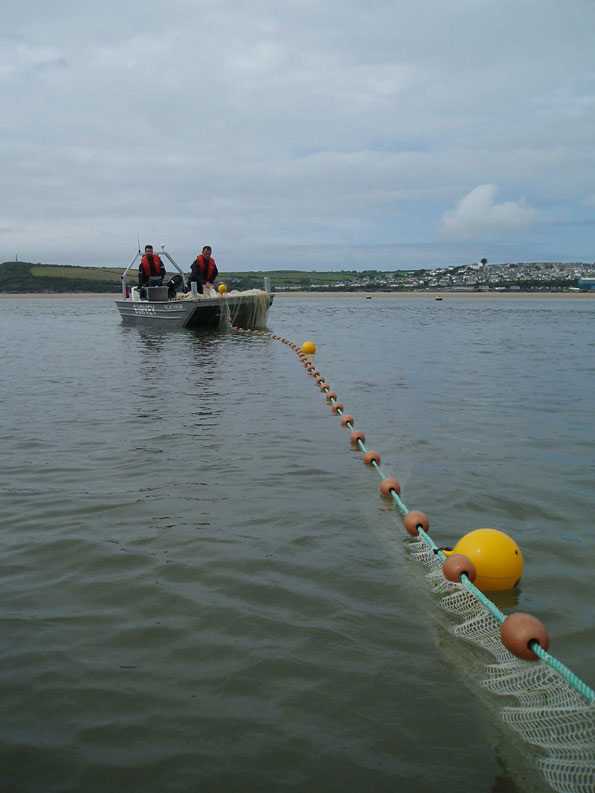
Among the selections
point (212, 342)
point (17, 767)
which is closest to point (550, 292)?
point (212, 342)

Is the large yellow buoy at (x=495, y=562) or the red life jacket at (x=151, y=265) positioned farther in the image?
the red life jacket at (x=151, y=265)

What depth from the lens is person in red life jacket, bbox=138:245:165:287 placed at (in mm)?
22328

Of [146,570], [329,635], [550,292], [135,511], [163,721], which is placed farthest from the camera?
[550,292]

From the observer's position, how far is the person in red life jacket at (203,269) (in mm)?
21891

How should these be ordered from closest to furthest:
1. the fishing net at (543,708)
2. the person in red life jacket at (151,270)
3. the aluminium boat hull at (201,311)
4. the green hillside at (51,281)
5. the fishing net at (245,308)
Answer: the fishing net at (543,708), the aluminium boat hull at (201,311), the person in red life jacket at (151,270), the fishing net at (245,308), the green hillside at (51,281)

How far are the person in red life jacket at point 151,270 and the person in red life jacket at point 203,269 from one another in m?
1.34

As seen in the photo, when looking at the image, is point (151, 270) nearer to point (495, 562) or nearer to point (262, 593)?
point (262, 593)

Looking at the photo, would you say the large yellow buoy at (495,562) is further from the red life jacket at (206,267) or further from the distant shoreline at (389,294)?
the distant shoreline at (389,294)

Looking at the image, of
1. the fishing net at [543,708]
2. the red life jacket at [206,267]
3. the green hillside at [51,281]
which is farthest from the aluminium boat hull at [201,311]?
the green hillside at [51,281]

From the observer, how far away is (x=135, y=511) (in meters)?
5.12

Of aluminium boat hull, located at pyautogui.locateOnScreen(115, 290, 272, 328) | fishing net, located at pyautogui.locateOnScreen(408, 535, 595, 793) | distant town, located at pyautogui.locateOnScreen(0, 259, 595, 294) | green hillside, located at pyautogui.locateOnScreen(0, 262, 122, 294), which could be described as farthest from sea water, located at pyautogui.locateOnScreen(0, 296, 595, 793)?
green hillside, located at pyautogui.locateOnScreen(0, 262, 122, 294)

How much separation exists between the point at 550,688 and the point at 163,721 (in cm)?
172

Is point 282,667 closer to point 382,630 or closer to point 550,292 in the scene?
point 382,630

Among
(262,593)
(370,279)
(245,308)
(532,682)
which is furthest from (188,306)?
(370,279)
